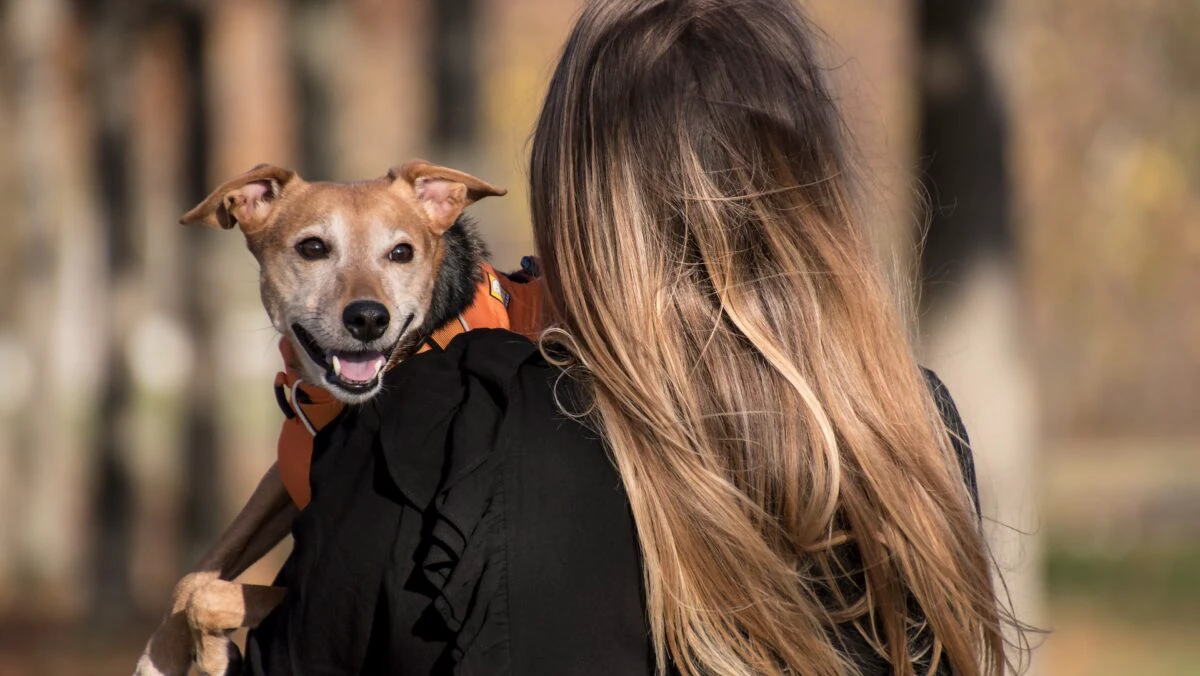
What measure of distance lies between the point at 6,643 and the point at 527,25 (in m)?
10.4

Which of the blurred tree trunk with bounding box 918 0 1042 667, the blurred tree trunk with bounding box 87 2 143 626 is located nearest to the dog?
the blurred tree trunk with bounding box 918 0 1042 667

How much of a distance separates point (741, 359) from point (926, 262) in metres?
4.43

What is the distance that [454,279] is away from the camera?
3.24 metres

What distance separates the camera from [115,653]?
10.4 metres

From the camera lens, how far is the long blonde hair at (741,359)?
2.30 m

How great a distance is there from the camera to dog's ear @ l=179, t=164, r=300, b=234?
3.37 metres

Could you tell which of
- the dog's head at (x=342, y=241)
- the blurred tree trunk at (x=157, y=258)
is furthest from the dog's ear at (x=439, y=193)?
the blurred tree trunk at (x=157, y=258)

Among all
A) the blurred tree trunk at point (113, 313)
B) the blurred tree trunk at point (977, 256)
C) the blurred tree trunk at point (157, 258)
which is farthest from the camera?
the blurred tree trunk at point (157, 258)

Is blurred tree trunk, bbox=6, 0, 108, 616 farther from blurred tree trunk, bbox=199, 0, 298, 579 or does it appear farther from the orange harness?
the orange harness

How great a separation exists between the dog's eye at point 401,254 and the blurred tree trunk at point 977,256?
3318mm

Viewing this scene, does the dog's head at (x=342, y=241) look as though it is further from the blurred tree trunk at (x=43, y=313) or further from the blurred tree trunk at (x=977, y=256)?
the blurred tree trunk at (x=43, y=313)

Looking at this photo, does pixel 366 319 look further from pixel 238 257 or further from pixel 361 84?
pixel 361 84

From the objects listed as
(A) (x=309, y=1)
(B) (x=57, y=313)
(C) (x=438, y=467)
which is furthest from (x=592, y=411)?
(B) (x=57, y=313)

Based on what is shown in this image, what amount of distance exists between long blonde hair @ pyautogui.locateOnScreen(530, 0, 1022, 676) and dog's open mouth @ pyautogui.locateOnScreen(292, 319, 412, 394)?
0.63 m
